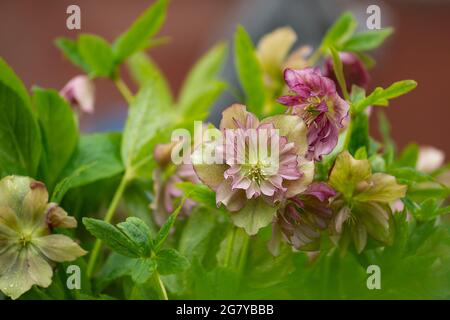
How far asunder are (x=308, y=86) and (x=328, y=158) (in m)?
0.04

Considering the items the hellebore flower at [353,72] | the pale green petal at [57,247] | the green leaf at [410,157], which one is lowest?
the pale green petal at [57,247]

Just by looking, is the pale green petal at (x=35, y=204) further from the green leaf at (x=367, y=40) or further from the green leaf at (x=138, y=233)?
the green leaf at (x=367, y=40)

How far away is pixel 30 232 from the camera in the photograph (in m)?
0.30

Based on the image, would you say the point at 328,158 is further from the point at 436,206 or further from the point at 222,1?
the point at 222,1

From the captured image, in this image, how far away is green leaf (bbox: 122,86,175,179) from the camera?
386 mm

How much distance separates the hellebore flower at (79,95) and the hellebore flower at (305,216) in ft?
0.56

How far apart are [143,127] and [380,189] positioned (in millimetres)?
161

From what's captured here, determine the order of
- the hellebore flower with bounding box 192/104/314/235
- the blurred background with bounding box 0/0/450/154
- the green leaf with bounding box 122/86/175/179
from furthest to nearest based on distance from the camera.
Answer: the blurred background with bounding box 0/0/450/154
the green leaf with bounding box 122/86/175/179
the hellebore flower with bounding box 192/104/314/235

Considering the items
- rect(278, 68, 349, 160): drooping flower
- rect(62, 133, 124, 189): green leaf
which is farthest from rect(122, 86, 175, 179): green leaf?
rect(278, 68, 349, 160): drooping flower

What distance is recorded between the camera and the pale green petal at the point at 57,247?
0.98 feet

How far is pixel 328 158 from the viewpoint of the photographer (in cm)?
31

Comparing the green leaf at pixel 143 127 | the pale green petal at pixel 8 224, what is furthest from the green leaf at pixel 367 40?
the pale green petal at pixel 8 224

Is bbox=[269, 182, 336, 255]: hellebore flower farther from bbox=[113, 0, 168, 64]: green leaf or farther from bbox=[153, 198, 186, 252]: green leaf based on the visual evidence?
bbox=[113, 0, 168, 64]: green leaf

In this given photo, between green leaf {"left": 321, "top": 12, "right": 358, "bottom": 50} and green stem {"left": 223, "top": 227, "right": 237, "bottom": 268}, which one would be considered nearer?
green stem {"left": 223, "top": 227, "right": 237, "bottom": 268}
